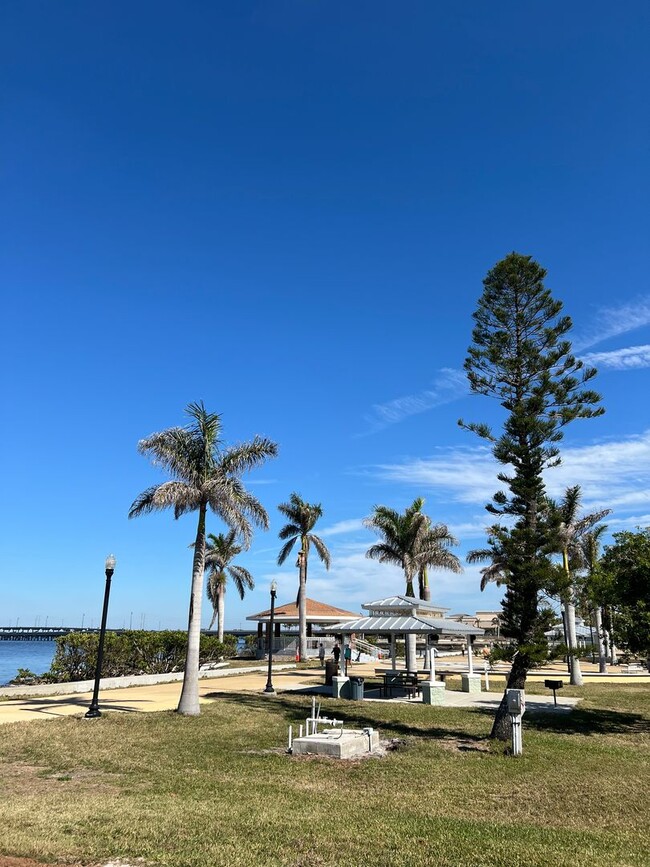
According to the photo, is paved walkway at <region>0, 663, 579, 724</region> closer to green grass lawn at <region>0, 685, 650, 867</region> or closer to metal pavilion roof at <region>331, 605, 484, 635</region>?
metal pavilion roof at <region>331, 605, 484, 635</region>

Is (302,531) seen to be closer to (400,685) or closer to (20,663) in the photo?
(400,685)

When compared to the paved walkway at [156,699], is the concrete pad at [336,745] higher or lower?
higher

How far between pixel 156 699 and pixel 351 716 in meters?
7.16

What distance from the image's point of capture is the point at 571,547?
3206 centimetres

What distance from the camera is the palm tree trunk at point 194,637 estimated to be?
54.1ft

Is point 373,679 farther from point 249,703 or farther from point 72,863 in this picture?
point 72,863

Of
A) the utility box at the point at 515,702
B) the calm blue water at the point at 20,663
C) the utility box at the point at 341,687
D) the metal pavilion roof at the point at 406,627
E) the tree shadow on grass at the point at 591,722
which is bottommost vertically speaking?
the calm blue water at the point at 20,663

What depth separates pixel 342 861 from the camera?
600 centimetres

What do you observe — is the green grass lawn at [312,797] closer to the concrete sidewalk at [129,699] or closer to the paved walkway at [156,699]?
the concrete sidewalk at [129,699]

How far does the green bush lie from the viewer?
25188mm

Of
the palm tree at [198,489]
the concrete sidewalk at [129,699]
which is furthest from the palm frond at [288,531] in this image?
the palm tree at [198,489]

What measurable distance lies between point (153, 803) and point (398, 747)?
602 cm

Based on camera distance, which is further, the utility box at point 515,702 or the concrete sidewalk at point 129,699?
the concrete sidewalk at point 129,699

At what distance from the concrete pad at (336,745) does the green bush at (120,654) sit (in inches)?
627
